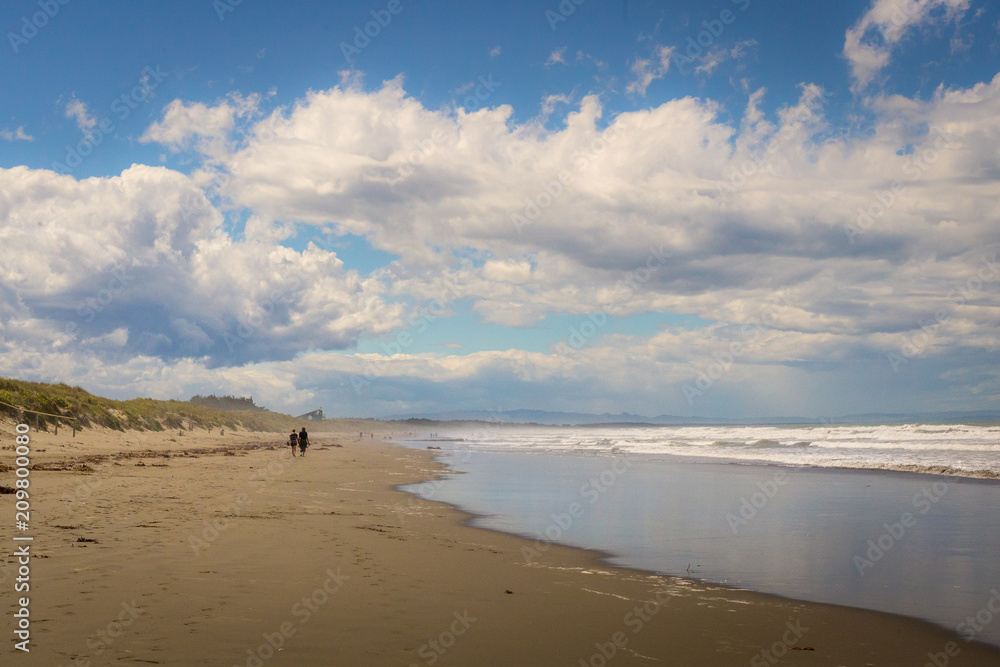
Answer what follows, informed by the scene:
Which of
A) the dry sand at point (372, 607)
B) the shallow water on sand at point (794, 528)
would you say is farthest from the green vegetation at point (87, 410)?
the dry sand at point (372, 607)

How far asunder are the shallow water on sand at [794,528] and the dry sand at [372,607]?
1.01 m

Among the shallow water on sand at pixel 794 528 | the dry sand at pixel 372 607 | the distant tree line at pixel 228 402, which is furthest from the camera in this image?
the distant tree line at pixel 228 402

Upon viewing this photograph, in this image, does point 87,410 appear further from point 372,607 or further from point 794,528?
point 794,528

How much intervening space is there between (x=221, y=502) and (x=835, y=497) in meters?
15.3

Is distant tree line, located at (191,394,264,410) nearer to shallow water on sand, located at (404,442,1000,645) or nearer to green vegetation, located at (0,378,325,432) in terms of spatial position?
green vegetation, located at (0,378,325,432)

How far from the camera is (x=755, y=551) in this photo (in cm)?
1041

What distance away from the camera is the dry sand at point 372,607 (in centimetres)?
558

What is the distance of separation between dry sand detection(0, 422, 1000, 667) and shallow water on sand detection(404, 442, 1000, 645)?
3.31 feet

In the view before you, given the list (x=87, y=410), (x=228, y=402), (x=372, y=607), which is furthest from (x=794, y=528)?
(x=228, y=402)

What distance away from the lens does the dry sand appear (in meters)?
5.58

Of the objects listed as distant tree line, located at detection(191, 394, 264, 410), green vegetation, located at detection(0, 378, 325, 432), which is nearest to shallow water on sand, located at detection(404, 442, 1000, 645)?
green vegetation, located at detection(0, 378, 325, 432)

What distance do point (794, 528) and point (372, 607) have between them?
30.0ft

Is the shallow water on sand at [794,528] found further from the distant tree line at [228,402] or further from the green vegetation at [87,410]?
the distant tree line at [228,402]

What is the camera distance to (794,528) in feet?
40.9
